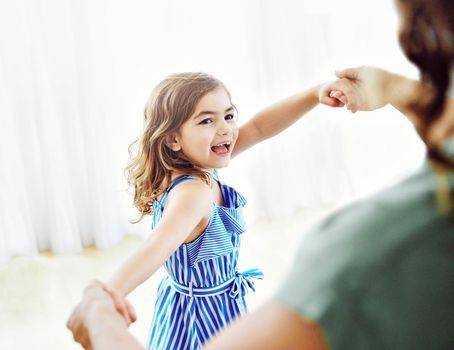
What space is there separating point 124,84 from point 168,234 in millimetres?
1916

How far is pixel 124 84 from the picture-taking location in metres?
2.80

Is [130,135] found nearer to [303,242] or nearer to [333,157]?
[333,157]

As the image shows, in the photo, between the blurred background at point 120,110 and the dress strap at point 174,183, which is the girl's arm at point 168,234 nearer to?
the dress strap at point 174,183

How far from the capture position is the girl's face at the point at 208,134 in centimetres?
136

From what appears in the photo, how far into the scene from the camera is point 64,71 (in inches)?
107

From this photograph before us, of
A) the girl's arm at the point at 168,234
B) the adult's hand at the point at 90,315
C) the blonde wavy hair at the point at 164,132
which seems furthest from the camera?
the blonde wavy hair at the point at 164,132

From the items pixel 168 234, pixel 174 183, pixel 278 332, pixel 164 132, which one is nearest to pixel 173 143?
pixel 164 132

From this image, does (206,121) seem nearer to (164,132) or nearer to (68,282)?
(164,132)

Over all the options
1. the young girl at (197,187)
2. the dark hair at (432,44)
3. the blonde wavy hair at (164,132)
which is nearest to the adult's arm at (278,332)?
the dark hair at (432,44)

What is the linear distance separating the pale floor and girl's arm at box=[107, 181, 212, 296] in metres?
1.11

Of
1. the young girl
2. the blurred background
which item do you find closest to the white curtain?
the blurred background

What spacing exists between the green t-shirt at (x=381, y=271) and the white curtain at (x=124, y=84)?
7.97 feet

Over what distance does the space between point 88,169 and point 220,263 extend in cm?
166

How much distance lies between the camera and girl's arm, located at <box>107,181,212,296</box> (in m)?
0.91
